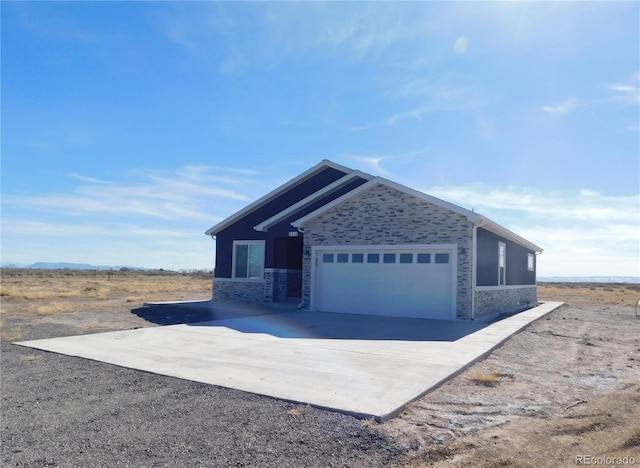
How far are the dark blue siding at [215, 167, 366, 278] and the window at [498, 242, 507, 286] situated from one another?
6.10m

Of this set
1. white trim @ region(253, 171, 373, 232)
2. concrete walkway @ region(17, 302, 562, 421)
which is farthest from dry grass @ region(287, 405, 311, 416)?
white trim @ region(253, 171, 373, 232)

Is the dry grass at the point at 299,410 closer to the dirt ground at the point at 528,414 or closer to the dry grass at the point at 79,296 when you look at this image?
the dirt ground at the point at 528,414

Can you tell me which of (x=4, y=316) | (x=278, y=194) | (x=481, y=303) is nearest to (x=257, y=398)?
Answer: (x=481, y=303)

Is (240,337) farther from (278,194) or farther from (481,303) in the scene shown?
(278,194)

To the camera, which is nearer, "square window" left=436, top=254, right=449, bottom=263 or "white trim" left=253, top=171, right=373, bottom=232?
"square window" left=436, top=254, right=449, bottom=263

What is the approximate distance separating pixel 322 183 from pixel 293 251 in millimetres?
3300

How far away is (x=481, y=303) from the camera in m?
16.1

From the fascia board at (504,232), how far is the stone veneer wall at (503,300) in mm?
2068

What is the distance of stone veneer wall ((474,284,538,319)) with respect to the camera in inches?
632

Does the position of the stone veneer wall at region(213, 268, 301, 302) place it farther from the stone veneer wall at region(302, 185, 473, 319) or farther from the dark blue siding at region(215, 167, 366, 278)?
the stone veneer wall at region(302, 185, 473, 319)

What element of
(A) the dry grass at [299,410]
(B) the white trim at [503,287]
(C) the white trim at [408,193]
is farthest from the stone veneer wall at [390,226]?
(A) the dry grass at [299,410]

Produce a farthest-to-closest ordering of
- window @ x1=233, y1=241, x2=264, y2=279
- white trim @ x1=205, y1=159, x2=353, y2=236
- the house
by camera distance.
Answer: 1. window @ x1=233, y1=241, x2=264, y2=279
2. white trim @ x1=205, y1=159, x2=353, y2=236
3. the house

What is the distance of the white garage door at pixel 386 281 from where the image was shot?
15383 mm

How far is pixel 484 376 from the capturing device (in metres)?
7.69
